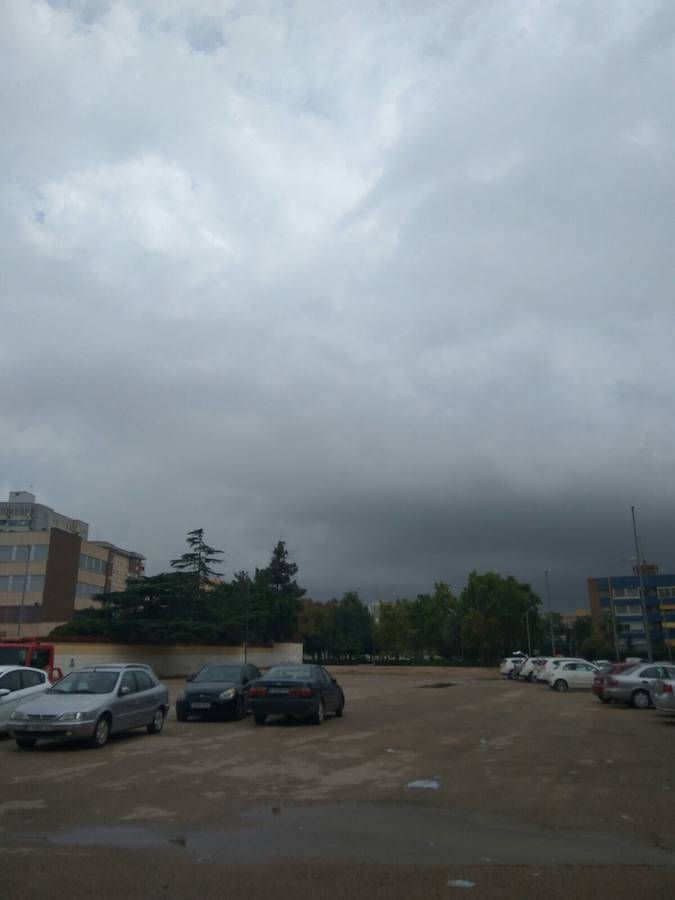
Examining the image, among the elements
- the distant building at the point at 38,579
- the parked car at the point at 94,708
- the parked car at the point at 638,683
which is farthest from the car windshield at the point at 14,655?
the distant building at the point at 38,579

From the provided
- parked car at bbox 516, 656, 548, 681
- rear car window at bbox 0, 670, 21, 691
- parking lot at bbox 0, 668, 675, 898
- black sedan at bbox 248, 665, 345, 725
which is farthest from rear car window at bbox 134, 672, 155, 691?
parked car at bbox 516, 656, 548, 681

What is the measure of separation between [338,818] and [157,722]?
9292mm

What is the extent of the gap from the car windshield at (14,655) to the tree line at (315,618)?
22.0 meters

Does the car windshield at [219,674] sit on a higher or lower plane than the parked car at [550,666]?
lower

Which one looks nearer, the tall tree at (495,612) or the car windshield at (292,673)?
the car windshield at (292,673)

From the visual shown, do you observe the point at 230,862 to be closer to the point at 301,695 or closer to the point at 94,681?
the point at 94,681

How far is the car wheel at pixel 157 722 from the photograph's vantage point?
635 inches

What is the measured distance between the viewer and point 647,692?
83.0 ft

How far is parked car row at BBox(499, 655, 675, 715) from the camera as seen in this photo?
19.2 meters

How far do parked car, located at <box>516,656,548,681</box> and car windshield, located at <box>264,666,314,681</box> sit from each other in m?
28.5

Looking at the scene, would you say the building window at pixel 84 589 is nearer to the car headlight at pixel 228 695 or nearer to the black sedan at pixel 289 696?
the car headlight at pixel 228 695

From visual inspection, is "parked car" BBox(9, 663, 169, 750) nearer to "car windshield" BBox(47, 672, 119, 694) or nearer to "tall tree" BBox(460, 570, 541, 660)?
"car windshield" BBox(47, 672, 119, 694)

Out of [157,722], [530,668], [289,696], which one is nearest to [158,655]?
[530,668]

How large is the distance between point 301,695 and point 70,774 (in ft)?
25.9
